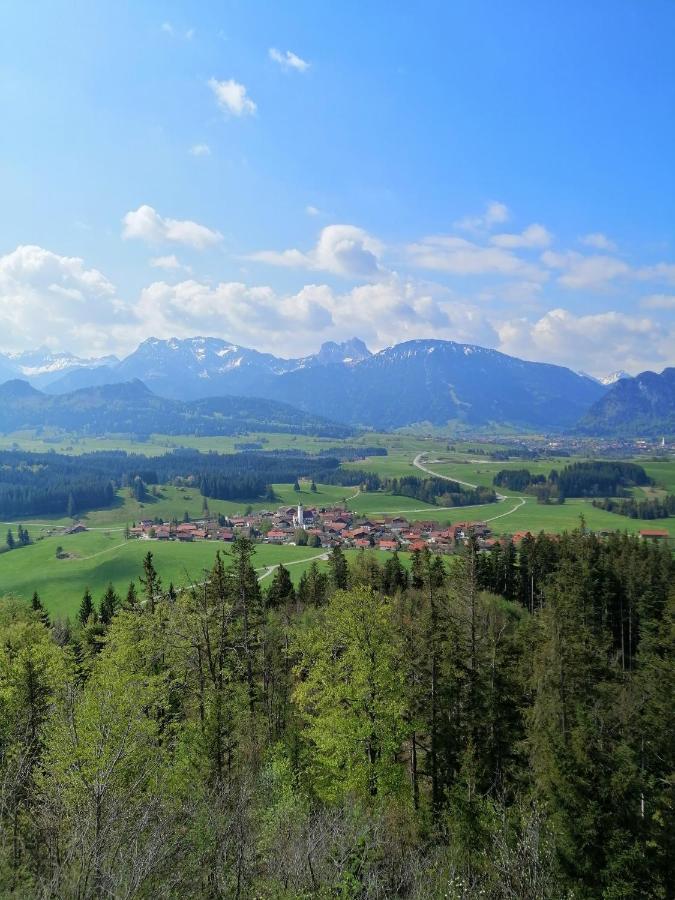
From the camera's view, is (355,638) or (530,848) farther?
(355,638)

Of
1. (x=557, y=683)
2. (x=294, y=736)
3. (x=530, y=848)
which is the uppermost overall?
(x=530, y=848)

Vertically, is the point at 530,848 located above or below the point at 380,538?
above

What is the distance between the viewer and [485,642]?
104 feet

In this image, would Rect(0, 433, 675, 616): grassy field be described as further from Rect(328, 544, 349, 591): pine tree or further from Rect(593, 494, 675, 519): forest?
Rect(328, 544, 349, 591): pine tree

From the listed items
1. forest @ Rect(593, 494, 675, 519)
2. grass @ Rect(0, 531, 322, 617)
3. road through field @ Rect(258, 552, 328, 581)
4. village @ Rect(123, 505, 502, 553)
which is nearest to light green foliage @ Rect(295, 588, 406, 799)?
grass @ Rect(0, 531, 322, 617)

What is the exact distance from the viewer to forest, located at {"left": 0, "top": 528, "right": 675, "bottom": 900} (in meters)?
14.2

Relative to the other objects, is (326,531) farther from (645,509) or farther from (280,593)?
(645,509)

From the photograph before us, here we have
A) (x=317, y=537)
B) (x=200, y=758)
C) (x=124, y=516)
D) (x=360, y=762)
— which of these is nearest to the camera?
(x=200, y=758)

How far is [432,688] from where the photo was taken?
28.3m

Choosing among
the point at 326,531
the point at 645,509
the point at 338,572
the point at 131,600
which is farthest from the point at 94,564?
the point at 645,509

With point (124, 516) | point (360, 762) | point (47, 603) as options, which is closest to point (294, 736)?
point (360, 762)

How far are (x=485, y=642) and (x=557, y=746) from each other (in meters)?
10.5

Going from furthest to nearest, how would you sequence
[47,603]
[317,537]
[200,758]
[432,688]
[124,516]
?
[124,516] < [317,537] < [47,603] < [432,688] < [200,758]

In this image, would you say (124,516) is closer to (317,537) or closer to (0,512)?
(0,512)
